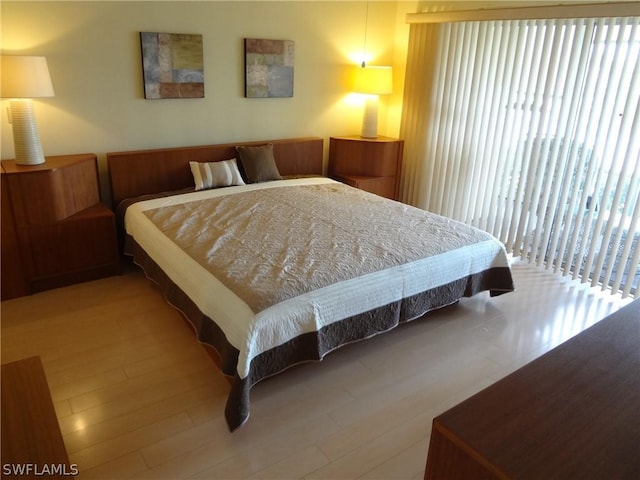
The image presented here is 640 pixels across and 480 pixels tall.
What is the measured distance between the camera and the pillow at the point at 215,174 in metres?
3.74

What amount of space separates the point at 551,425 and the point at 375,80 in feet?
13.0

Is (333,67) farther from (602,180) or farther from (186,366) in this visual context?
(186,366)

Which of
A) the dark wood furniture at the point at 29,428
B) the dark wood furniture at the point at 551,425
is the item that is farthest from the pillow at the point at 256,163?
the dark wood furniture at the point at 551,425

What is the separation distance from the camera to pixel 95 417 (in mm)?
2107

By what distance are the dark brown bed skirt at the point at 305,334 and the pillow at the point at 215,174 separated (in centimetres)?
83

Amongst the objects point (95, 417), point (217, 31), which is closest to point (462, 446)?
point (95, 417)

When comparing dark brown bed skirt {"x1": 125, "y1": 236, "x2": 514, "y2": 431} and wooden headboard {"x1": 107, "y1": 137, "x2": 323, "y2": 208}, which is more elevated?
wooden headboard {"x1": 107, "y1": 137, "x2": 323, "y2": 208}

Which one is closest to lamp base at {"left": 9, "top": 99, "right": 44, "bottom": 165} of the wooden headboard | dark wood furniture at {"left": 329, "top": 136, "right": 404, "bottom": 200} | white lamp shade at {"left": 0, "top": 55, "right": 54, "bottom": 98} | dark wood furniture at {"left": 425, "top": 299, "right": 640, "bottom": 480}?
white lamp shade at {"left": 0, "top": 55, "right": 54, "bottom": 98}

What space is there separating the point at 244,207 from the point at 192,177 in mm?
770

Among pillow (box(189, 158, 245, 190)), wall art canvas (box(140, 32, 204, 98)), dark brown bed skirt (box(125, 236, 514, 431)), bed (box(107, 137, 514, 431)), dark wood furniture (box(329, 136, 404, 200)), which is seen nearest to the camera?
dark brown bed skirt (box(125, 236, 514, 431))

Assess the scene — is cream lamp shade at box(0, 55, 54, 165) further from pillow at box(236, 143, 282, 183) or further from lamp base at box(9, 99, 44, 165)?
pillow at box(236, 143, 282, 183)

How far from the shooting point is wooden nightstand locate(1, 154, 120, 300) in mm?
2941

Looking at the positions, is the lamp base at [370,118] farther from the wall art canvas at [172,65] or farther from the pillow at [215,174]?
the wall art canvas at [172,65]

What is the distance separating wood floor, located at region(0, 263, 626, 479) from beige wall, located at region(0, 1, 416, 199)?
1216 millimetres
